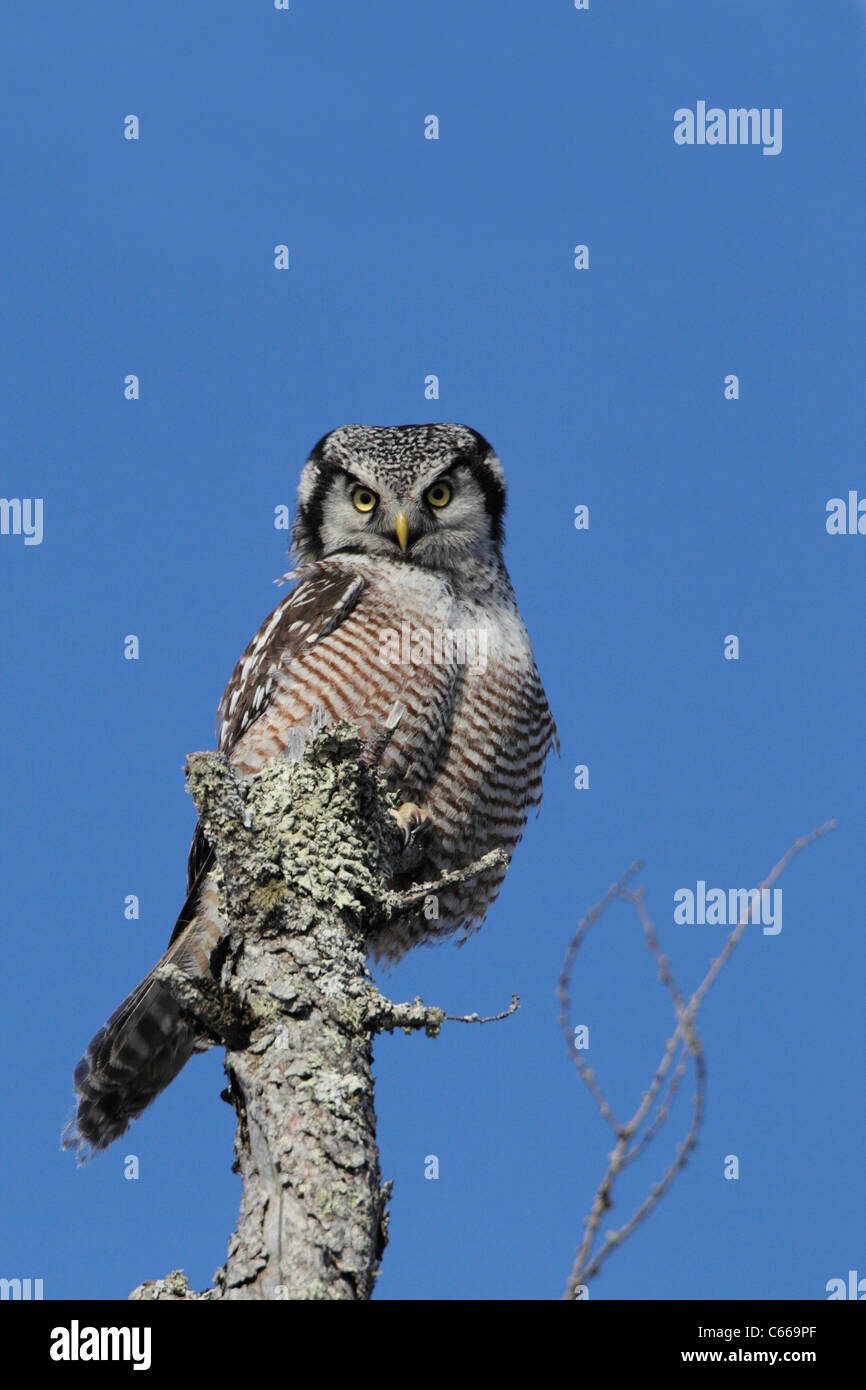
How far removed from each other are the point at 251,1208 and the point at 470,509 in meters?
4.94

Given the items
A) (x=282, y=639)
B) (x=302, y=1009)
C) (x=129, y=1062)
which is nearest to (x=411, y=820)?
(x=282, y=639)

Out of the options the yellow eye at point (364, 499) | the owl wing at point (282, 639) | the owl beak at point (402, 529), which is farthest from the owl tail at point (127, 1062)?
the yellow eye at point (364, 499)

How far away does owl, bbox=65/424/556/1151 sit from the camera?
6.49 m

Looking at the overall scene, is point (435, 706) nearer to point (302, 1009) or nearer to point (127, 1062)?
point (127, 1062)

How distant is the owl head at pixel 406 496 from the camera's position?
26.1 ft

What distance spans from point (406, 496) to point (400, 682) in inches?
56.2

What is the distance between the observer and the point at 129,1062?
20.9 feet

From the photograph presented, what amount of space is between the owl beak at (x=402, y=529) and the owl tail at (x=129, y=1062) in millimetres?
2547

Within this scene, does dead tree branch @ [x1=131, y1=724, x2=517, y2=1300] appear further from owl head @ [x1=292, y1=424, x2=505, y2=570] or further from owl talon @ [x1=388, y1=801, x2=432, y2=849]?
owl head @ [x1=292, y1=424, x2=505, y2=570]

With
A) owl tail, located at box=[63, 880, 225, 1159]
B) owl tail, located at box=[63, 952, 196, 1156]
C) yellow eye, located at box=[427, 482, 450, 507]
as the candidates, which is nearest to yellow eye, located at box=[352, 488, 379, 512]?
yellow eye, located at box=[427, 482, 450, 507]

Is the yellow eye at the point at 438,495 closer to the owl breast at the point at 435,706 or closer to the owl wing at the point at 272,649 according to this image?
the owl breast at the point at 435,706

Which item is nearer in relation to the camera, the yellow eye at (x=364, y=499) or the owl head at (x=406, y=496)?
the owl head at (x=406, y=496)
